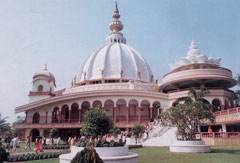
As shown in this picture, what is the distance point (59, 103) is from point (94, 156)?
43999 mm

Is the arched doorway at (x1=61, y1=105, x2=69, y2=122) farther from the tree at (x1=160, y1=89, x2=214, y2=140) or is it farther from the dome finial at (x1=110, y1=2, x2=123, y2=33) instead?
the tree at (x1=160, y1=89, x2=214, y2=140)

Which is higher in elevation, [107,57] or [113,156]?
[107,57]

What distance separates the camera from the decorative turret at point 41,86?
5788cm

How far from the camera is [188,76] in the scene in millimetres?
45438

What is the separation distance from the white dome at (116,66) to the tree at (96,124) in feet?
135

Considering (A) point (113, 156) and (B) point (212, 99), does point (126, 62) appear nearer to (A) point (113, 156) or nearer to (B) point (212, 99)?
(B) point (212, 99)

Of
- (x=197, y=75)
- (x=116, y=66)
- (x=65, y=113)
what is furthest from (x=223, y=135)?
(x=116, y=66)

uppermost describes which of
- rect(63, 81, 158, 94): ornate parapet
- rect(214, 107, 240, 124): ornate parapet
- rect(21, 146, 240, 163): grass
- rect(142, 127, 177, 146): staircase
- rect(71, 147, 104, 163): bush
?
rect(63, 81, 158, 94): ornate parapet

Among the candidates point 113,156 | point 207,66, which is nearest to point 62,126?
point 207,66

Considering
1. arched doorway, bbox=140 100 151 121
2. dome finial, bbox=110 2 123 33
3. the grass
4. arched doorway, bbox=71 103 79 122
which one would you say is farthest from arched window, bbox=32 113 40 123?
the grass

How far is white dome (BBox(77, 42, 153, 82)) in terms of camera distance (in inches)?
2356

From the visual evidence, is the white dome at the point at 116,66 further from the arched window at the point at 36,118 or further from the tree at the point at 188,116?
the tree at the point at 188,116

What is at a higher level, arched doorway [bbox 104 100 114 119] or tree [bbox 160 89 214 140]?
arched doorway [bbox 104 100 114 119]

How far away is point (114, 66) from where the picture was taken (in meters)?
60.7
